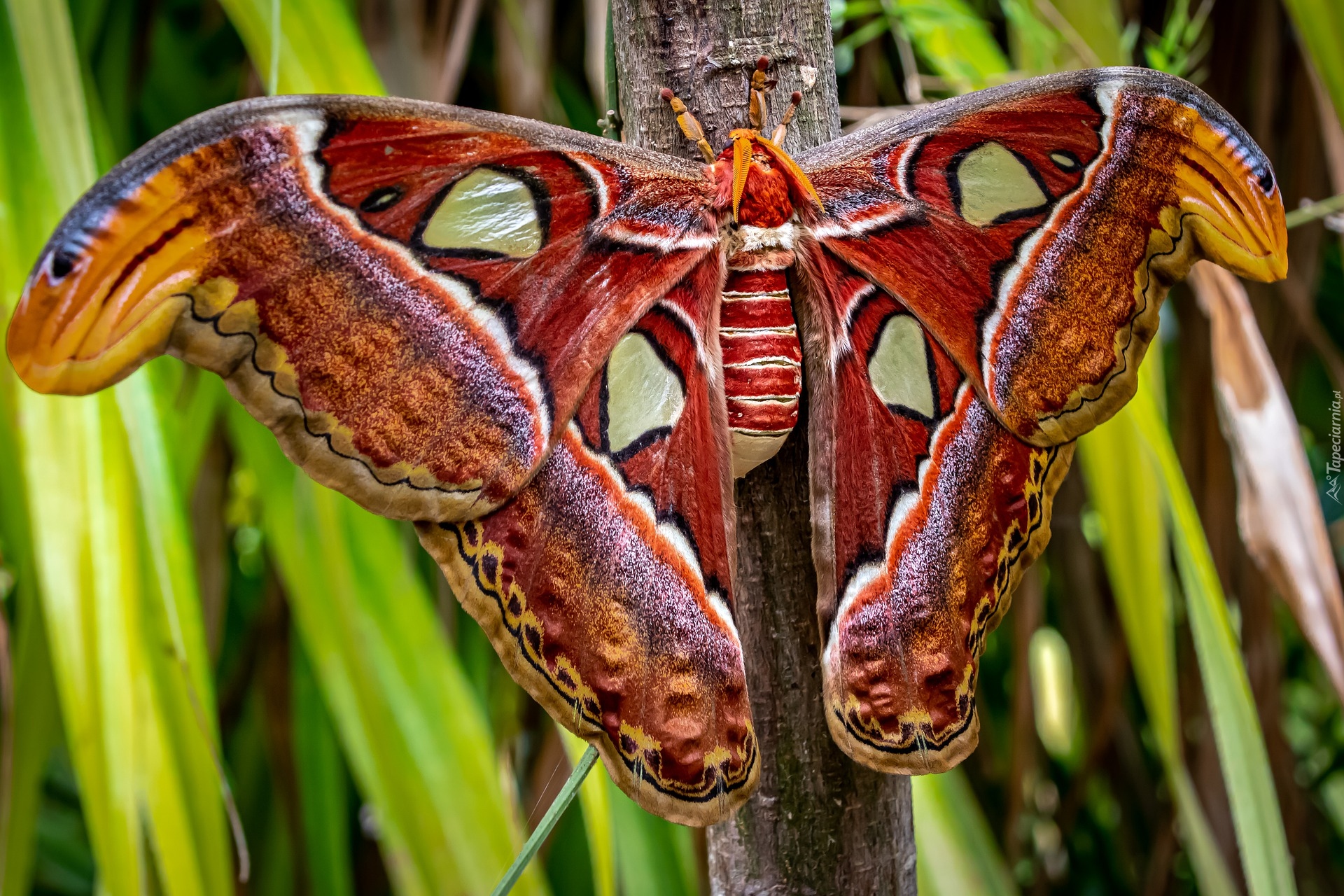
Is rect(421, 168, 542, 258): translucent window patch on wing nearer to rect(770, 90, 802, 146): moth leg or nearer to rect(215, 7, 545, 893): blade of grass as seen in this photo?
rect(770, 90, 802, 146): moth leg

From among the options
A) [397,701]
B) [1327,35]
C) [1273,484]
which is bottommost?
[397,701]

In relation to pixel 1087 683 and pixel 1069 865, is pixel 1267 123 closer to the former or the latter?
pixel 1087 683

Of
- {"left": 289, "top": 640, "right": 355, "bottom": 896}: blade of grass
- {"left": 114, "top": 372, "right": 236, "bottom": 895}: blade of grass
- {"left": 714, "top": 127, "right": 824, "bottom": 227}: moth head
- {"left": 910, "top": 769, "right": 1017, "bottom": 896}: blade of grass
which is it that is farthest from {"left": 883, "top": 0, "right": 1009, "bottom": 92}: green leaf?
{"left": 289, "top": 640, "right": 355, "bottom": 896}: blade of grass

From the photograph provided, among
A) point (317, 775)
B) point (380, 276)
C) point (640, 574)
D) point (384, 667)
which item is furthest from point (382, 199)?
point (317, 775)

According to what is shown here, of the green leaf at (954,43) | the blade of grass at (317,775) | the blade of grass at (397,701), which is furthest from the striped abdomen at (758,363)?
the blade of grass at (317,775)

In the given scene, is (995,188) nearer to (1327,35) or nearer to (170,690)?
(1327,35)

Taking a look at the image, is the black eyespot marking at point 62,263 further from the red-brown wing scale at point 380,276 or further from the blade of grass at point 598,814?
the blade of grass at point 598,814
